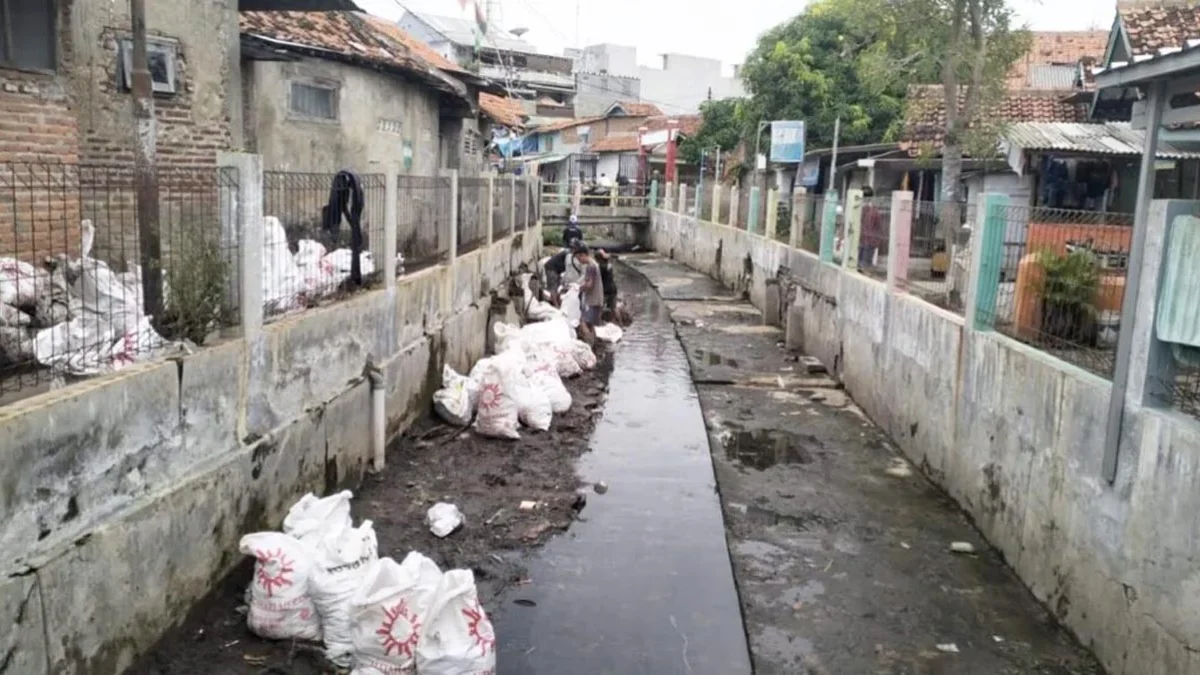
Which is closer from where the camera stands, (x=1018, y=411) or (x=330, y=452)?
(x=1018, y=411)

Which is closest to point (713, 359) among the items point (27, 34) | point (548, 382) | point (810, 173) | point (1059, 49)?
point (548, 382)

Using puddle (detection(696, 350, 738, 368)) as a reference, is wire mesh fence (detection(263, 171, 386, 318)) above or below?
above

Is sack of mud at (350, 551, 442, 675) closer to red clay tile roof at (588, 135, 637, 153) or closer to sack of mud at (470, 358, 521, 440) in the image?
sack of mud at (470, 358, 521, 440)

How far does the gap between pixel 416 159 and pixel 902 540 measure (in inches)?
443

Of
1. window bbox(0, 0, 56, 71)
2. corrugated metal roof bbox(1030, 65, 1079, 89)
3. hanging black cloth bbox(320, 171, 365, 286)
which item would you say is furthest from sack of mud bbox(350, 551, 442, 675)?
corrugated metal roof bbox(1030, 65, 1079, 89)

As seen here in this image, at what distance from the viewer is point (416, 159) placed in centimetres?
1540

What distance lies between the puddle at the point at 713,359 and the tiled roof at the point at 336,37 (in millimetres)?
5933

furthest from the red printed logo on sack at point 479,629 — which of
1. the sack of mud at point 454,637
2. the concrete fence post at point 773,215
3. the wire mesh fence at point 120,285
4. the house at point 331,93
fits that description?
the concrete fence post at point 773,215

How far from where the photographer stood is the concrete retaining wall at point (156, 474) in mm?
3438

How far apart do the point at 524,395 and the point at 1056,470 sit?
15.6 ft

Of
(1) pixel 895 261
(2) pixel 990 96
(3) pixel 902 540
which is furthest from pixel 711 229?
(3) pixel 902 540

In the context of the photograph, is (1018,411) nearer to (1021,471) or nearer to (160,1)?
(1021,471)

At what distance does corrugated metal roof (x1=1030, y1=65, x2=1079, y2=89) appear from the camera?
80.7 ft

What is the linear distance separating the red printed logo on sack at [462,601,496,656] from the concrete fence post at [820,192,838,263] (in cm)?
975
